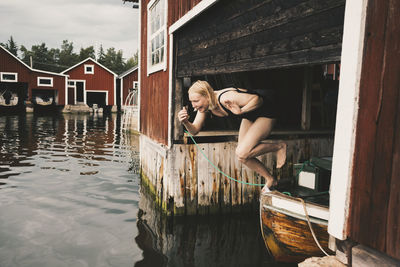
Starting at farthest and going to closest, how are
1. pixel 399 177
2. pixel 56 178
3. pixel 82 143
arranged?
pixel 82 143, pixel 56 178, pixel 399 177

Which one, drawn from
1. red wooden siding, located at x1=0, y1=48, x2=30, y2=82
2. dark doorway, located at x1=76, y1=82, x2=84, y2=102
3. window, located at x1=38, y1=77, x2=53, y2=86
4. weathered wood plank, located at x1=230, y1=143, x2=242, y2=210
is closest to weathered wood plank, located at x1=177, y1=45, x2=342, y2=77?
weathered wood plank, located at x1=230, y1=143, x2=242, y2=210

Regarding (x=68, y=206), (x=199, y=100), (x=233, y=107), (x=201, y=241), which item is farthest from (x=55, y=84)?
(x=233, y=107)

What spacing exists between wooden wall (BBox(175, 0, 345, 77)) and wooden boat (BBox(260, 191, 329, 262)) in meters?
1.52

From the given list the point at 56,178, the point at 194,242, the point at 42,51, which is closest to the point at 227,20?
the point at 194,242

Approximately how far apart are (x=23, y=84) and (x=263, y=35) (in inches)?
1540

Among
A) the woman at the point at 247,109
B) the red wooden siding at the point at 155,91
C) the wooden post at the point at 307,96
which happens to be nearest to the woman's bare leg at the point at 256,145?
the woman at the point at 247,109

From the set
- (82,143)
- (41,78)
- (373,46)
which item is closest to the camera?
(373,46)

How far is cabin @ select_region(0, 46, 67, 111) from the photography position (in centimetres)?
3372

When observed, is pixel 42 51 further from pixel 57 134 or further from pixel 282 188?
pixel 282 188

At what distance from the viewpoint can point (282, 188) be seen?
497 centimetres

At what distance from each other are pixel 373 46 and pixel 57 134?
64.0 feet

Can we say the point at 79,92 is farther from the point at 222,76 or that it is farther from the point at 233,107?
the point at 233,107

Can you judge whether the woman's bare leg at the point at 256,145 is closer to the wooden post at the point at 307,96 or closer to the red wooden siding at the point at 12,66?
the wooden post at the point at 307,96

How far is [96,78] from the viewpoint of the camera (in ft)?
128
